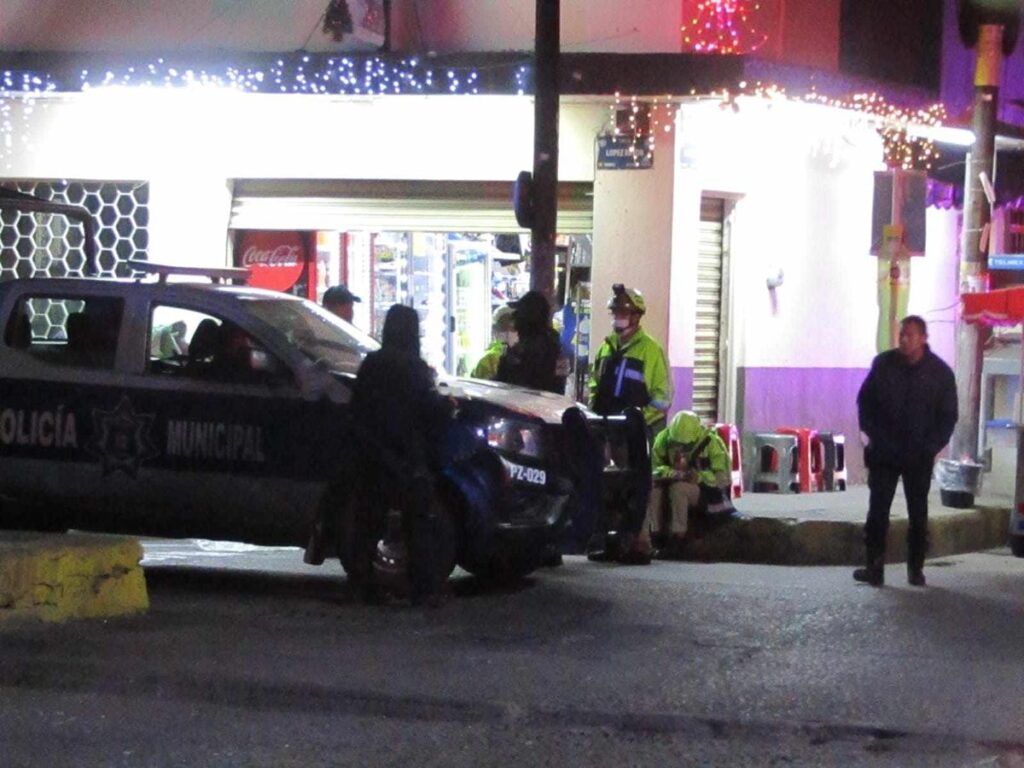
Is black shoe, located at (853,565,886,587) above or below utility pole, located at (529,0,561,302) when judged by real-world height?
below

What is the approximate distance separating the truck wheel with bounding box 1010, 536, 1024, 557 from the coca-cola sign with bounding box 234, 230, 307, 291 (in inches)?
Result: 284

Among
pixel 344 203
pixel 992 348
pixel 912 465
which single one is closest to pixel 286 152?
pixel 344 203

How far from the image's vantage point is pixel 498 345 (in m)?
14.4

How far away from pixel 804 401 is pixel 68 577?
1024 centimetres

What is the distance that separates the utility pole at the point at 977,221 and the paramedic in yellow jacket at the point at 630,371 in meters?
3.98

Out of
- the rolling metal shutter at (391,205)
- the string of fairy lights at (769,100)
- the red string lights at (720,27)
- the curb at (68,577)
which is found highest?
the red string lights at (720,27)

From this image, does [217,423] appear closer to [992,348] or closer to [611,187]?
[611,187]

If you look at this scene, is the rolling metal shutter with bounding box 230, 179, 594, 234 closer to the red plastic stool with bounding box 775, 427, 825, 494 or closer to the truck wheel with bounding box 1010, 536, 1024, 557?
the red plastic stool with bounding box 775, 427, 825, 494

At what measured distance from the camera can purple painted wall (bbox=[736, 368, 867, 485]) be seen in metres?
17.9

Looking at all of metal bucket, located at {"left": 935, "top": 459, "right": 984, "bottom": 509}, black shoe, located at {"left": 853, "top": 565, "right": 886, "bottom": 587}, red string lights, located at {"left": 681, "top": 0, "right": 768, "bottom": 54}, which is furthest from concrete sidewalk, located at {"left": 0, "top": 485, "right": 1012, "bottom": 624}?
red string lights, located at {"left": 681, "top": 0, "right": 768, "bottom": 54}

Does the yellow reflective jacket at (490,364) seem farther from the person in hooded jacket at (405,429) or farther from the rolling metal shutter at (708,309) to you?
the rolling metal shutter at (708,309)

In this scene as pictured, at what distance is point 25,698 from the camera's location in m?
8.21

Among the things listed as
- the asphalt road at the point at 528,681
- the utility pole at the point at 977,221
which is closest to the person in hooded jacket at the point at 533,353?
the asphalt road at the point at 528,681

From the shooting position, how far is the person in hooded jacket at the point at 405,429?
33.4ft
